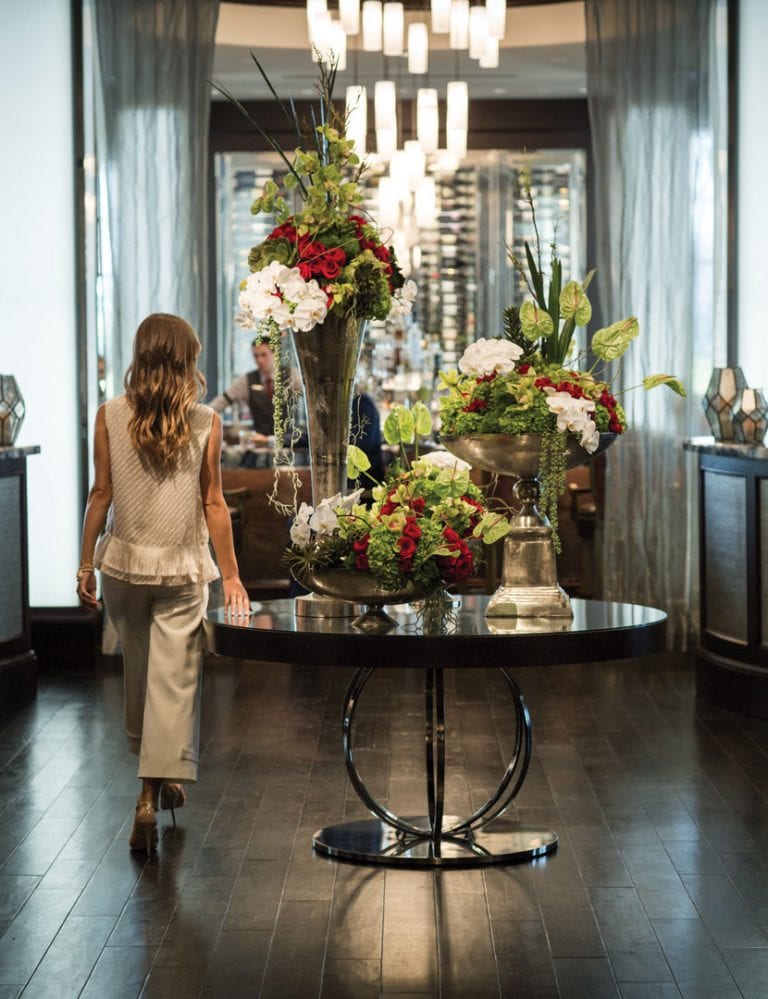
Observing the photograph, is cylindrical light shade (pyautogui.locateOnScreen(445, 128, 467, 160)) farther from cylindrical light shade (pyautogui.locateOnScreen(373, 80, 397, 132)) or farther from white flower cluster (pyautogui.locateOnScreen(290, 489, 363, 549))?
white flower cluster (pyautogui.locateOnScreen(290, 489, 363, 549))

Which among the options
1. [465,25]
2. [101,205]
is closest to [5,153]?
[101,205]

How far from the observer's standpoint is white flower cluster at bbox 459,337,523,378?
158 inches

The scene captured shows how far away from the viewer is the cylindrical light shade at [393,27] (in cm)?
759

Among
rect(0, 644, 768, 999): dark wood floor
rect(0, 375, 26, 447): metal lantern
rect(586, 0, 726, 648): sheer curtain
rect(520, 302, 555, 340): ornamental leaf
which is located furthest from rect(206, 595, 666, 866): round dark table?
rect(586, 0, 726, 648): sheer curtain

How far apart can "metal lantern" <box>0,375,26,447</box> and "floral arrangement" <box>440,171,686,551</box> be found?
11.0 ft

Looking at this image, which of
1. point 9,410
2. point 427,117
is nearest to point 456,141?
point 427,117

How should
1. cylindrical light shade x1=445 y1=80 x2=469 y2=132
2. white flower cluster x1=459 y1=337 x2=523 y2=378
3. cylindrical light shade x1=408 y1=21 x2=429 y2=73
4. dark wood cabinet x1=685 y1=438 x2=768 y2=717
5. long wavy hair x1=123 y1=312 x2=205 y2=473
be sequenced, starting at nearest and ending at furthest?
white flower cluster x1=459 y1=337 x2=523 y2=378
long wavy hair x1=123 y1=312 x2=205 y2=473
dark wood cabinet x1=685 y1=438 x2=768 y2=717
cylindrical light shade x1=408 y1=21 x2=429 y2=73
cylindrical light shade x1=445 y1=80 x2=469 y2=132

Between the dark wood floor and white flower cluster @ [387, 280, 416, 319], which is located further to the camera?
white flower cluster @ [387, 280, 416, 319]

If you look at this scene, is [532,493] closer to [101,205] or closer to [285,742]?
[285,742]

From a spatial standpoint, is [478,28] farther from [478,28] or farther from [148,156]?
[148,156]

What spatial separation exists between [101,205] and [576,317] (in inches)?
167

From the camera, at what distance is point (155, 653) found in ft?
14.8

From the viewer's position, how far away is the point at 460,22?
743cm

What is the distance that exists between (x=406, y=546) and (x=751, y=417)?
11.1ft
